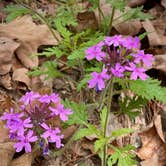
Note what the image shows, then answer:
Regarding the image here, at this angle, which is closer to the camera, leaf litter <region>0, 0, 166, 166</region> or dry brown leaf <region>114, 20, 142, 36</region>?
leaf litter <region>0, 0, 166, 166</region>

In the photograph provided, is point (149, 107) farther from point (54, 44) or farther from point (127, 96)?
point (54, 44)

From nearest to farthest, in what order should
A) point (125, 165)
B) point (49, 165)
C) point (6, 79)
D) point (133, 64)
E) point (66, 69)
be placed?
point (133, 64)
point (125, 165)
point (49, 165)
point (6, 79)
point (66, 69)

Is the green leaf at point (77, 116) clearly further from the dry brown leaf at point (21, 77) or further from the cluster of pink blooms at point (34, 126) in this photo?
the dry brown leaf at point (21, 77)

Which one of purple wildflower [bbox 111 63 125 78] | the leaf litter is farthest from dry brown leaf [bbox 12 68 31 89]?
purple wildflower [bbox 111 63 125 78]

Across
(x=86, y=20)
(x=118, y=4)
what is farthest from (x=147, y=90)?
(x=86, y=20)

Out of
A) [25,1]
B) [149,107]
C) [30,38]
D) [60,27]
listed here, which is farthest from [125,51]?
[25,1]

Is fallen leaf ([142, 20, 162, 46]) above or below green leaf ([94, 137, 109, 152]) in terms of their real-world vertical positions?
above

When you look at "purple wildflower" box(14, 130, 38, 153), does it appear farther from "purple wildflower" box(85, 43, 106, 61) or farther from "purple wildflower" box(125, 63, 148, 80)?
"purple wildflower" box(125, 63, 148, 80)

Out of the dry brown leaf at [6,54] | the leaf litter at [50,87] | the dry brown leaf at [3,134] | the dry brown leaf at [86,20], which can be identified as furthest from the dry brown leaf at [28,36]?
the dry brown leaf at [3,134]
